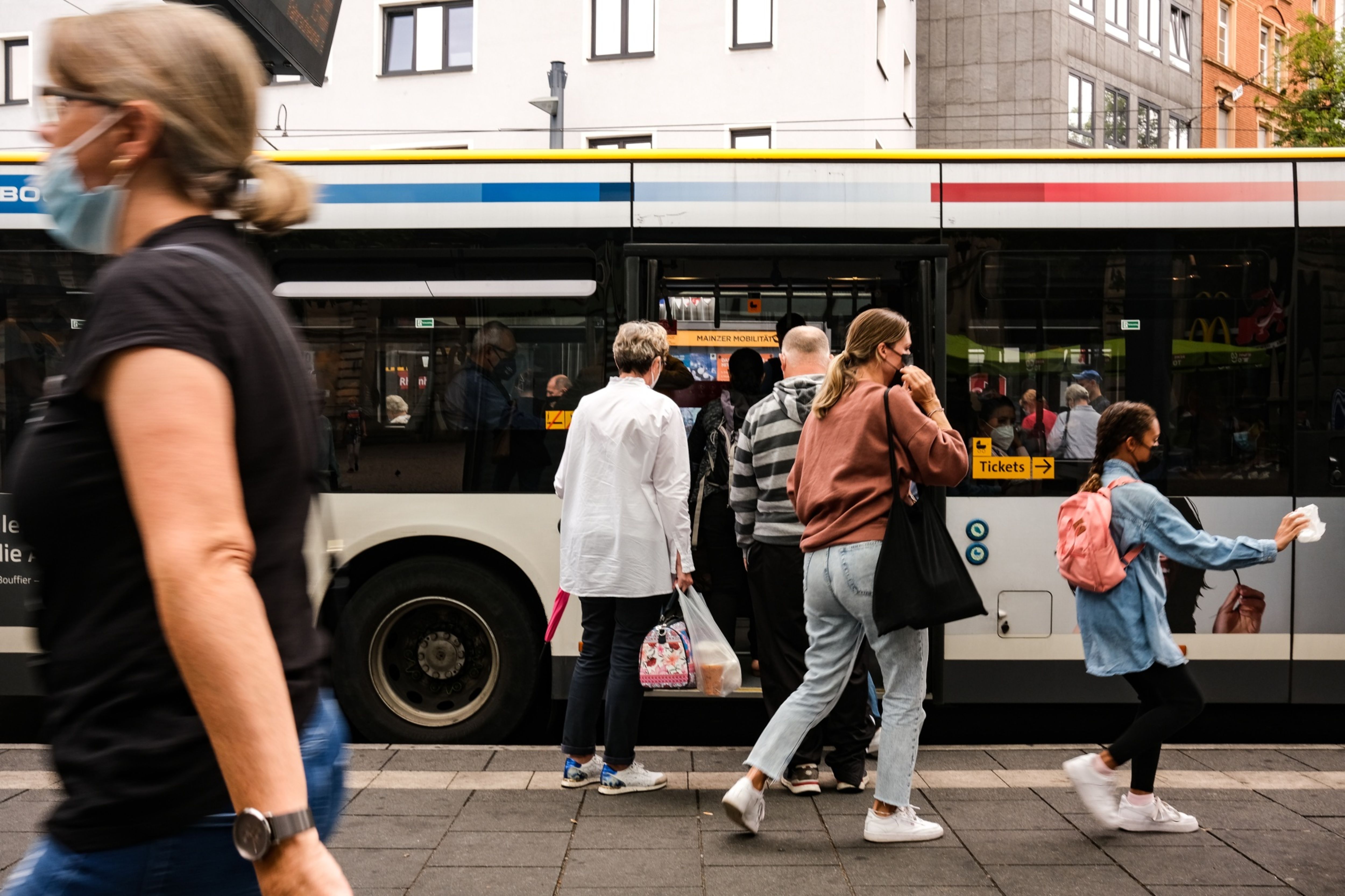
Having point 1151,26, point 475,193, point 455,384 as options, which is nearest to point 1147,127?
point 1151,26

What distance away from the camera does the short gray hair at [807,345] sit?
5.21 meters

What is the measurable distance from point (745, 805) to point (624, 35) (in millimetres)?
21258

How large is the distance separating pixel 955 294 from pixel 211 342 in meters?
5.21

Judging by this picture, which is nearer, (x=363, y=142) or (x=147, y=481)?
(x=147, y=481)

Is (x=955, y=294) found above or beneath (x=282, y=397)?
above

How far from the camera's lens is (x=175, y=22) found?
1396 mm

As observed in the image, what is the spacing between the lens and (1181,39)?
3584 centimetres

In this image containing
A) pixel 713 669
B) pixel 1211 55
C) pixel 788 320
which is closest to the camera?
pixel 713 669

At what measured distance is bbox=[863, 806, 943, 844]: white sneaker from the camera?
4.42 meters

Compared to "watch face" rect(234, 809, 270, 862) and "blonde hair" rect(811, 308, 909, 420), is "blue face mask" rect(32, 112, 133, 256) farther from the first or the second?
"blonde hair" rect(811, 308, 909, 420)

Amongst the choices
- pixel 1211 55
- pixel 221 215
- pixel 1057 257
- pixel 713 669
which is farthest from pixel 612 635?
pixel 1211 55

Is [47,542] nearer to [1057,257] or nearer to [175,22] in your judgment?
[175,22]

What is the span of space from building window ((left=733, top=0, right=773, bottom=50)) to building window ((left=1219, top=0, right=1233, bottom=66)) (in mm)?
21404

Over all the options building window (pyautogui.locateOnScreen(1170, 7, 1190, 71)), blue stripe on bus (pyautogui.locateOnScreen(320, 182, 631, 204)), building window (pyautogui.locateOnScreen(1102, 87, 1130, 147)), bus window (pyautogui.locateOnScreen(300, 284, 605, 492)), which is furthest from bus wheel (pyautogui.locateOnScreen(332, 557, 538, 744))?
building window (pyautogui.locateOnScreen(1170, 7, 1190, 71))
